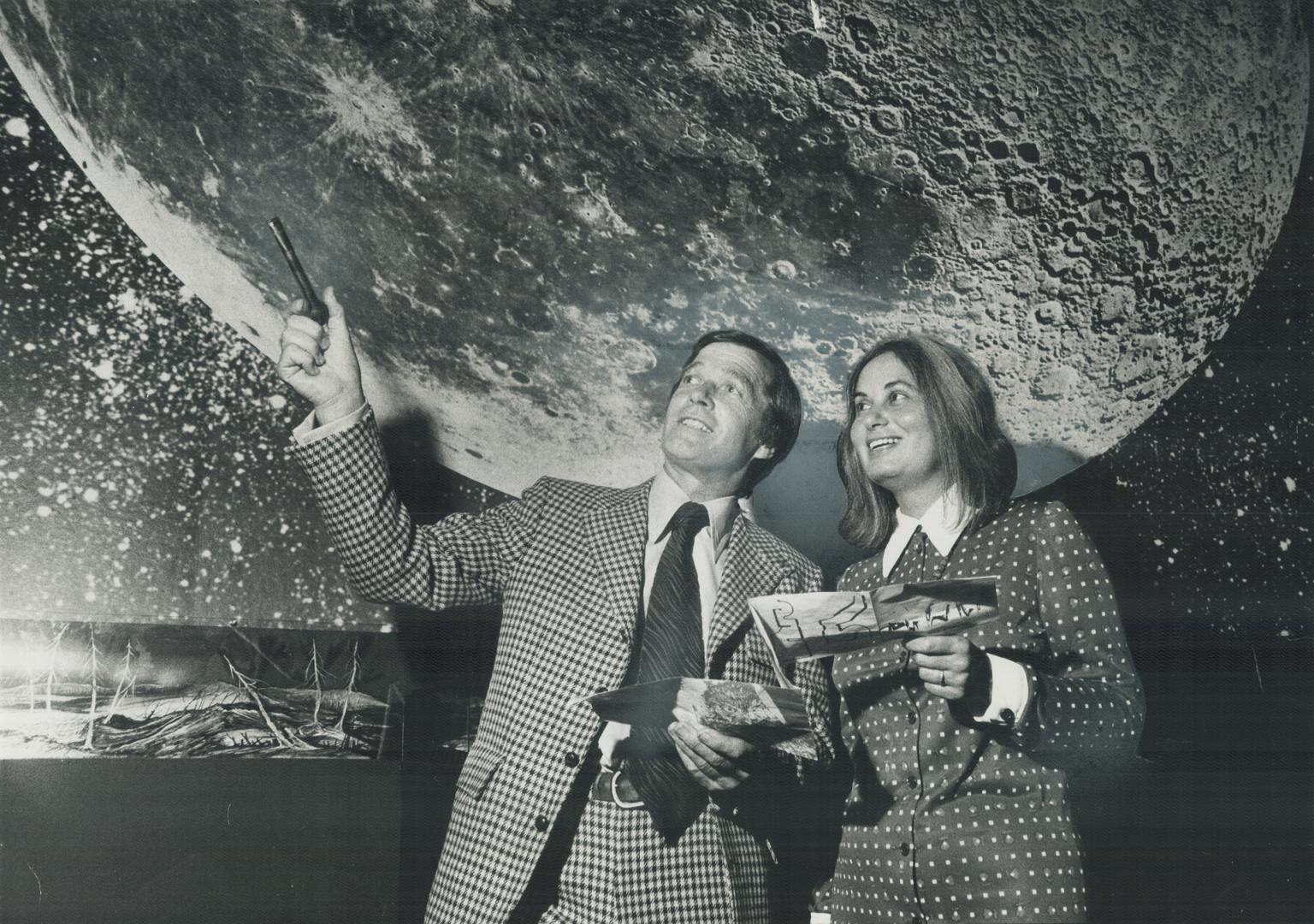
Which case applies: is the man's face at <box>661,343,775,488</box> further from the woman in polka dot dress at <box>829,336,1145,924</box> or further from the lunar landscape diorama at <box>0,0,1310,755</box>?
the woman in polka dot dress at <box>829,336,1145,924</box>

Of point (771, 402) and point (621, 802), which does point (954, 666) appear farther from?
point (771, 402)

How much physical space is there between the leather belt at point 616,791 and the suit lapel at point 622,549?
22 cm

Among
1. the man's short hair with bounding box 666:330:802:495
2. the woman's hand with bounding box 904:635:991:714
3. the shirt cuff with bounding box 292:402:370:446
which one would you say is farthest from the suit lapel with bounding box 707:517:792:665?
the shirt cuff with bounding box 292:402:370:446

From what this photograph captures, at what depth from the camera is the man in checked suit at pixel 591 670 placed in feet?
5.49

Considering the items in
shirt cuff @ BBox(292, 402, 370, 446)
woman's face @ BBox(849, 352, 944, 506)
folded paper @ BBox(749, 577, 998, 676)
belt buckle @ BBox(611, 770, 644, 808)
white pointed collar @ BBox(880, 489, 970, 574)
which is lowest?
belt buckle @ BBox(611, 770, 644, 808)

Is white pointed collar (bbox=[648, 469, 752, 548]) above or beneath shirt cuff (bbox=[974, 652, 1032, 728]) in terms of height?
above

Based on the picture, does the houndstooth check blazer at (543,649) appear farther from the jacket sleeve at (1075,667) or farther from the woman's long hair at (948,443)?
the jacket sleeve at (1075,667)

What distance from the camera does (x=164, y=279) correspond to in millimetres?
A: 2023

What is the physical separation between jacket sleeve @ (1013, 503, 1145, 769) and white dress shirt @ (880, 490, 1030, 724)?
0.06ft

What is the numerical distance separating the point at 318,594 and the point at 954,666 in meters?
1.22

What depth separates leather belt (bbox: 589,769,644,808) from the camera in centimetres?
172

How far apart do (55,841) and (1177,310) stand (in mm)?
2490

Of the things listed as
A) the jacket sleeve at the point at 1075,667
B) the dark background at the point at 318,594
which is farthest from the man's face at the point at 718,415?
the jacket sleeve at the point at 1075,667

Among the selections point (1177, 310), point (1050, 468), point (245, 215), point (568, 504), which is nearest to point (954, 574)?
point (1050, 468)
